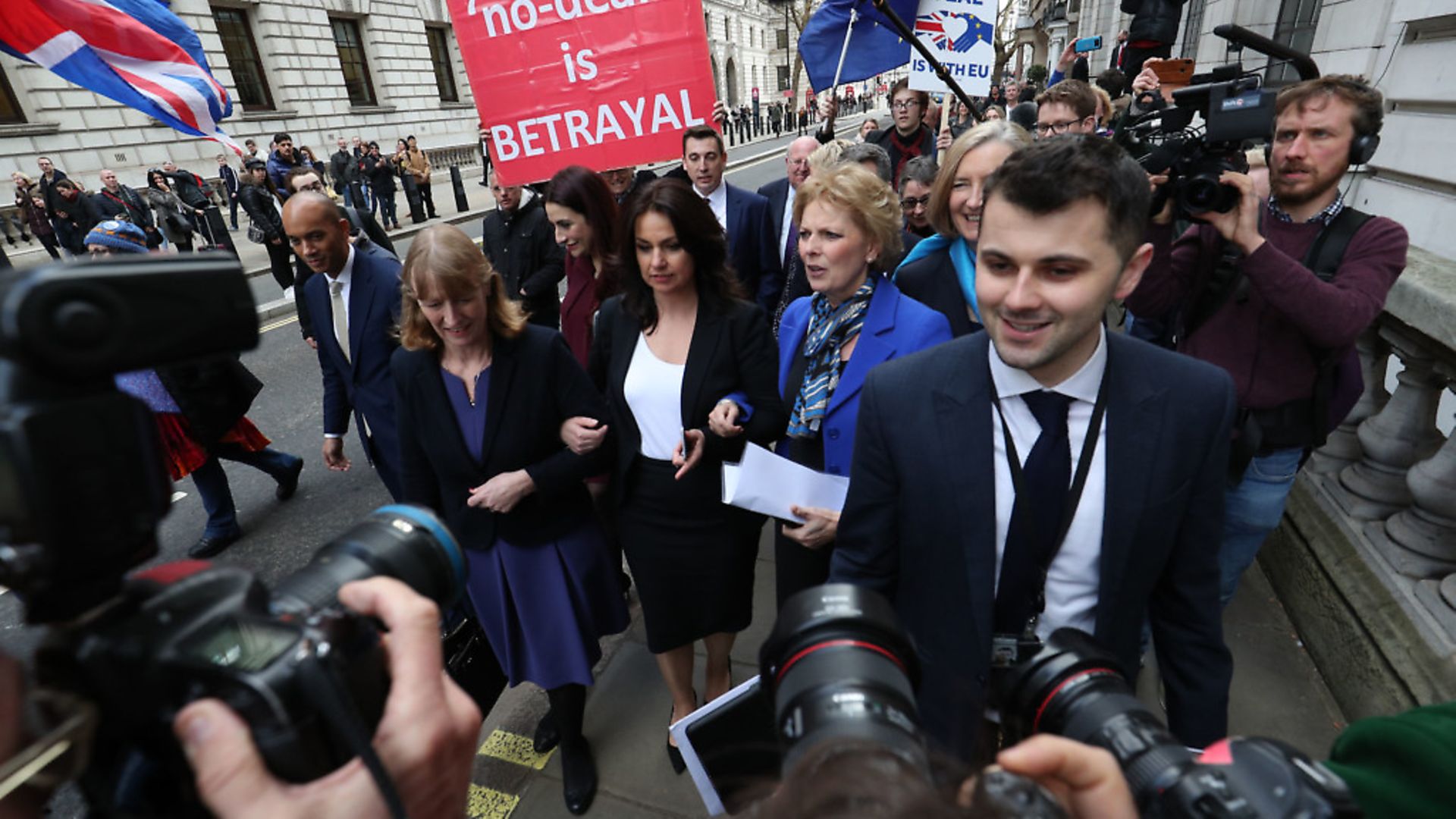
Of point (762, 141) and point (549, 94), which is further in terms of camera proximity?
point (762, 141)

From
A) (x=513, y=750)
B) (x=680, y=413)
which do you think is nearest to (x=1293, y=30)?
(x=680, y=413)

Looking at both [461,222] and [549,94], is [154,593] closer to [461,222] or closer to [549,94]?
[549,94]

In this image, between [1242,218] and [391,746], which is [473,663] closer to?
[391,746]

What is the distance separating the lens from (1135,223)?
140 cm

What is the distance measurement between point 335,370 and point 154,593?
311 centimetres

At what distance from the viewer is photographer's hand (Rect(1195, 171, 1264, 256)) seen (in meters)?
1.97

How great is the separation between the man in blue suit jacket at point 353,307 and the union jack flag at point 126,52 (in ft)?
4.81

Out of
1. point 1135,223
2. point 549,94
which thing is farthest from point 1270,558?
point 549,94

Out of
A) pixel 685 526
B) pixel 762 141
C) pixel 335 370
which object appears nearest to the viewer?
pixel 685 526

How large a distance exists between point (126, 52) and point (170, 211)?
10.8 metres

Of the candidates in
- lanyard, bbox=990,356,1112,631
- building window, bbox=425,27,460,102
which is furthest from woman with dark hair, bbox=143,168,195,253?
building window, bbox=425,27,460,102

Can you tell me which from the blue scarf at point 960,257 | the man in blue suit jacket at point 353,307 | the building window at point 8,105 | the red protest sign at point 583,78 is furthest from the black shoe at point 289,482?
the building window at point 8,105

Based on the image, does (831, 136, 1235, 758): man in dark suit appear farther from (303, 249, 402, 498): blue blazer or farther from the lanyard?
(303, 249, 402, 498): blue blazer

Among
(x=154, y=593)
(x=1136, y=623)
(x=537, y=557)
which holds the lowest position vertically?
(x=537, y=557)
